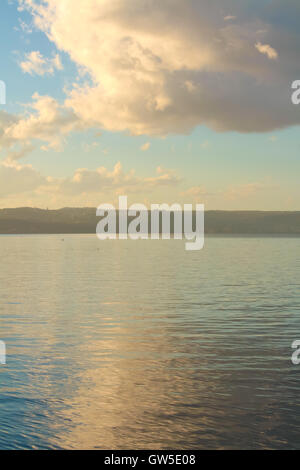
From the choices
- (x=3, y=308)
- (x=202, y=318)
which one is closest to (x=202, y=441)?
(x=202, y=318)

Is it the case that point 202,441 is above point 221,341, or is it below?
below

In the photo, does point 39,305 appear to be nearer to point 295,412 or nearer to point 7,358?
point 7,358

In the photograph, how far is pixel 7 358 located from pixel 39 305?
21.0 m

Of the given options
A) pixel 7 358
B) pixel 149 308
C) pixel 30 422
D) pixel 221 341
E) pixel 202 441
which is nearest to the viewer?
pixel 202 441

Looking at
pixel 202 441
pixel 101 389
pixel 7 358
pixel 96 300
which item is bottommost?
pixel 202 441

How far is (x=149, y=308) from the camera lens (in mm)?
44812

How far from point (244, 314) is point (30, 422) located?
25.9 m

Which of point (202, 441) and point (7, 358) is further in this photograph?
point (7, 358)

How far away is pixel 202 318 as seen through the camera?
39.0m

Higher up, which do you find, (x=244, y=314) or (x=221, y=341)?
(x=244, y=314)

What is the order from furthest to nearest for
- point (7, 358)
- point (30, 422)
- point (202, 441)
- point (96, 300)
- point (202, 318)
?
point (96, 300) < point (202, 318) < point (7, 358) < point (30, 422) < point (202, 441)

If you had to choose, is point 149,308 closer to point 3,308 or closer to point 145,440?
point 3,308

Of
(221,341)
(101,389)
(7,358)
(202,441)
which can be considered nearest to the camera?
(202,441)

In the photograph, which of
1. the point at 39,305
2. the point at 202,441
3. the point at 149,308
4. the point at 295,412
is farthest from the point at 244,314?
the point at 202,441
